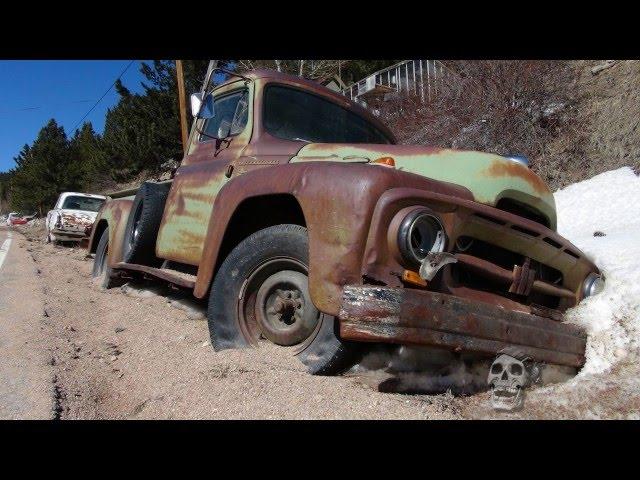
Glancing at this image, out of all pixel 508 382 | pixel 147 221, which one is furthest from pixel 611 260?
pixel 147 221

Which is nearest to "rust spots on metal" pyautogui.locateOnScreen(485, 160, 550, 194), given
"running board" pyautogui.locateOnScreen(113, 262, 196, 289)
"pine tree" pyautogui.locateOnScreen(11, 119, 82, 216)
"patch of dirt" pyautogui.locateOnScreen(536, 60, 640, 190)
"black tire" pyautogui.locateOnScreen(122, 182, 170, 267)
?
"running board" pyautogui.locateOnScreen(113, 262, 196, 289)

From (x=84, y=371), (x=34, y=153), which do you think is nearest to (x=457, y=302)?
(x=84, y=371)

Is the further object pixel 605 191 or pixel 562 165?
pixel 562 165

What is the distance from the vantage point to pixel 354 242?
2492 mm

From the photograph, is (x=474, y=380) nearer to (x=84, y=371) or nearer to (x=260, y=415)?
(x=260, y=415)

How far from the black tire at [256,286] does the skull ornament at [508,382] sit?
73 centimetres

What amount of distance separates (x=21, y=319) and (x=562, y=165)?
8.21 meters

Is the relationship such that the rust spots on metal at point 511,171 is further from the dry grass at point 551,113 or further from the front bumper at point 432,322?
the dry grass at point 551,113

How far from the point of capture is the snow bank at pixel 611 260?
3072 millimetres

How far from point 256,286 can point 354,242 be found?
991mm

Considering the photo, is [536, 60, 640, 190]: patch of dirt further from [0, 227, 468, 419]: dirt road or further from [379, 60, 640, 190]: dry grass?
[0, 227, 468, 419]: dirt road

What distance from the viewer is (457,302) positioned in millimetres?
2410

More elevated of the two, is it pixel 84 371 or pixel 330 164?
pixel 330 164

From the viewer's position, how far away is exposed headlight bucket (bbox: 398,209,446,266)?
8.04 ft
